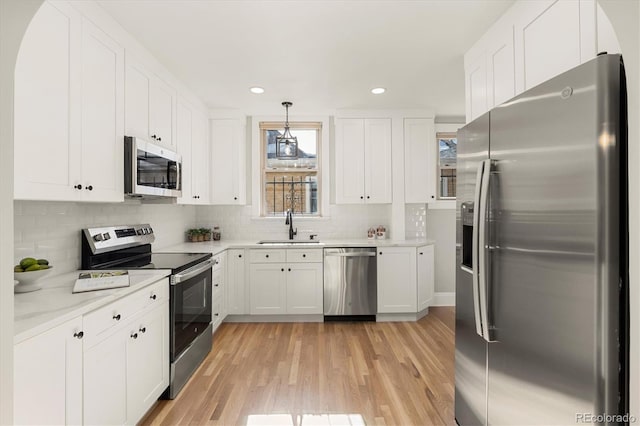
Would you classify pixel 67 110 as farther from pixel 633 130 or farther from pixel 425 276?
pixel 425 276

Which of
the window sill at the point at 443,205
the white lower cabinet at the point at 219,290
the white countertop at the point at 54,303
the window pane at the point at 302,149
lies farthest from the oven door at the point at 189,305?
the window sill at the point at 443,205

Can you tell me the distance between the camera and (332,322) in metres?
4.02

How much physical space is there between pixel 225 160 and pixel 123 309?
8.99 ft

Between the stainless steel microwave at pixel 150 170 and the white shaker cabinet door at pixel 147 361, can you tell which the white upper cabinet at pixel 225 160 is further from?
the white shaker cabinet door at pixel 147 361

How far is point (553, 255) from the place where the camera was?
1.19 m

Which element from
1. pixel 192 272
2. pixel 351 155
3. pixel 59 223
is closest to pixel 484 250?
pixel 192 272

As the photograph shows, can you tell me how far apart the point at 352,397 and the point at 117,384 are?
1.50 m

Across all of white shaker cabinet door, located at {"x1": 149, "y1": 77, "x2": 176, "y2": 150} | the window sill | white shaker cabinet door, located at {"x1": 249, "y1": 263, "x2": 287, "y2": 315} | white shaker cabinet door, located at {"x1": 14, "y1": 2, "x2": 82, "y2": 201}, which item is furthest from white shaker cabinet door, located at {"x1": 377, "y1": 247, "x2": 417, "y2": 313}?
white shaker cabinet door, located at {"x1": 14, "y1": 2, "x2": 82, "y2": 201}

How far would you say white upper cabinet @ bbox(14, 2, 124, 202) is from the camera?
152cm

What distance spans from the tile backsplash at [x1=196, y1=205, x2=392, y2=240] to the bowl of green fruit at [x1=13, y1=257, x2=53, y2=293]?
2.87m

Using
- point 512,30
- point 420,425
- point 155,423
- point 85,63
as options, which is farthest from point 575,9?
point 155,423

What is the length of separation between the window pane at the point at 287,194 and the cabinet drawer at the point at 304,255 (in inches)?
32.2

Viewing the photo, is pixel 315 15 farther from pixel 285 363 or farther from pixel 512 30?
pixel 285 363

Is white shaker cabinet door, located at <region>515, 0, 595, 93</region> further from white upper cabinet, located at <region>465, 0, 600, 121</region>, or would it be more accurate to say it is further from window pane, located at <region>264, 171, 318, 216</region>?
window pane, located at <region>264, 171, 318, 216</region>
